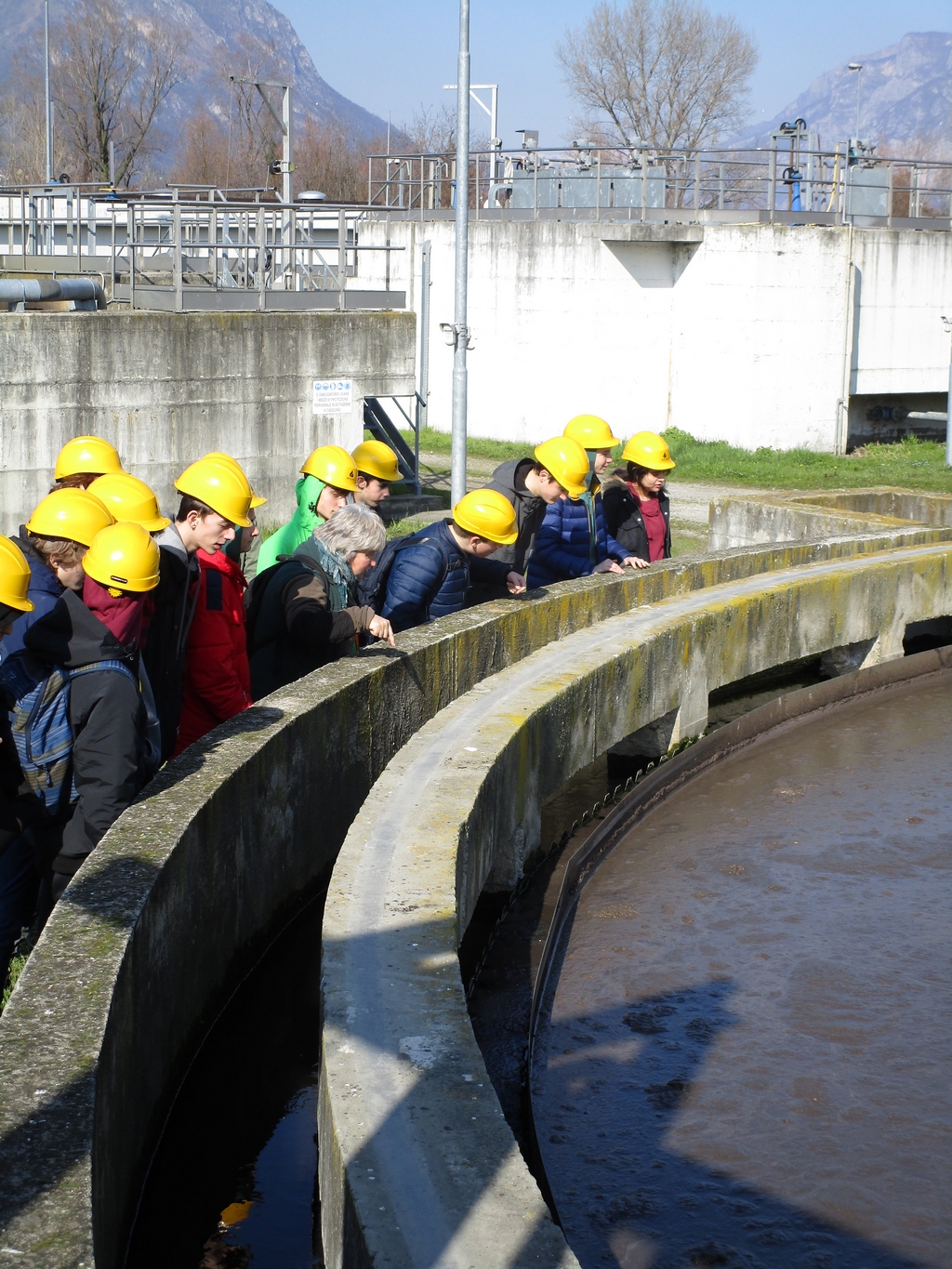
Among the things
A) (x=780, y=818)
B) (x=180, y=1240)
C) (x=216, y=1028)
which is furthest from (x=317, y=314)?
(x=180, y=1240)

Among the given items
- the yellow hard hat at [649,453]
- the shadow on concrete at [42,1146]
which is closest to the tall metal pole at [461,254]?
the yellow hard hat at [649,453]

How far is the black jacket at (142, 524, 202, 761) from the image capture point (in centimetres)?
503

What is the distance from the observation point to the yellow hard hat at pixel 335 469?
6809mm

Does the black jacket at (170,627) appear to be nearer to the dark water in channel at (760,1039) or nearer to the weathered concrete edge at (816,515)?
the dark water in channel at (760,1039)

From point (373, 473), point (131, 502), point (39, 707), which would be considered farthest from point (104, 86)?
point (39, 707)

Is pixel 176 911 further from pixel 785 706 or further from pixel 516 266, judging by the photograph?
pixel 516 266

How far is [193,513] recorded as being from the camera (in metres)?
5.32

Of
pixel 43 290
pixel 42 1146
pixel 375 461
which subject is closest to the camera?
pixel 42 1146

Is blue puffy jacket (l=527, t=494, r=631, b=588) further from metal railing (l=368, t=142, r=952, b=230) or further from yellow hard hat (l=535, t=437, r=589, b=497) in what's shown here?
metal railing (l=368, t=142, r=952, b=230)

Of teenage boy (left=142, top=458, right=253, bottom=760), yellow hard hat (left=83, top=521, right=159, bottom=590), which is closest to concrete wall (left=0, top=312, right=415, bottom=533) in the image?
teenage boy (left=142, top=458, right=253, bottom=760)

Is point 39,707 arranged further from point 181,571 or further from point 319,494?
Answer: point 319,494

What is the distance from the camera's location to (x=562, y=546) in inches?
321

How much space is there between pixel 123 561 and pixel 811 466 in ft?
66.5

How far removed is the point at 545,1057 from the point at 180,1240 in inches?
53.2
